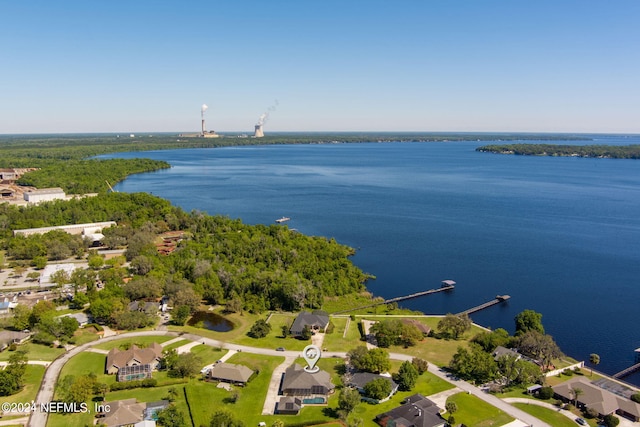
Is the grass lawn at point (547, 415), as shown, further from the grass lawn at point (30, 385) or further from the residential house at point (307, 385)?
the grass lawn at point (30, 385)

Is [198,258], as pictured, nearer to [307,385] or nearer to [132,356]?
[132,356]

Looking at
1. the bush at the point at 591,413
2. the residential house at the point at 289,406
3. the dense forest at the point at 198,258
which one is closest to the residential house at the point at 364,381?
the residential house at the point at 289,406

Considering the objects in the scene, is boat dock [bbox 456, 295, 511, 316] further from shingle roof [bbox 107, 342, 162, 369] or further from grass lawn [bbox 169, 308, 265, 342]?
shingle roof [bbox 107, 342, 162, 369]

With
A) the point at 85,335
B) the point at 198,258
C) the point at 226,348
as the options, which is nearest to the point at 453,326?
the point at 226,348

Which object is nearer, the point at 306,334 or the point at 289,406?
the point at 289,406

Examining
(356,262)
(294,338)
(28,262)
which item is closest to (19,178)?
(28,262)

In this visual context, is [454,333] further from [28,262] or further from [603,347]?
[28,262]
